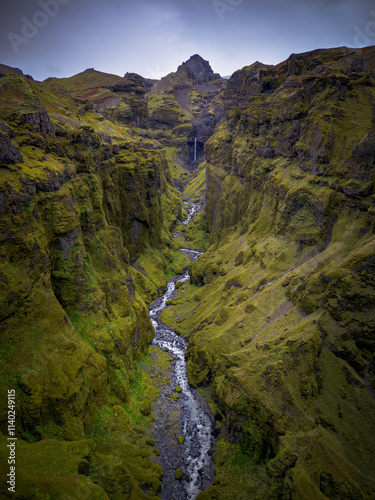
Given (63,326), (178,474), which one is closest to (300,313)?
(178,474)

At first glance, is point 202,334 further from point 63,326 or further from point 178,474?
point 63,326

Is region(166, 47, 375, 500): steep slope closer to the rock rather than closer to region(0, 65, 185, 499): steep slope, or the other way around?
the rock

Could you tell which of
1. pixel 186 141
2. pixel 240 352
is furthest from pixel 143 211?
pixel 186 141

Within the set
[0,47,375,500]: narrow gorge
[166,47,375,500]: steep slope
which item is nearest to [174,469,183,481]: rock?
[0,47,375,500]: narrow gorge

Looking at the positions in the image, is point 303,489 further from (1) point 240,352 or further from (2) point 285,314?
(2) point 285,314

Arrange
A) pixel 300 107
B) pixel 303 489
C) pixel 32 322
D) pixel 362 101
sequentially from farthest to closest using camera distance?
pixel 300 107 → pixel 362 101 → pixel 32 322 → pixel 303 489

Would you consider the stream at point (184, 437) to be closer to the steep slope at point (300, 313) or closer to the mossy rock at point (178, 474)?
the mossy rock at point (178, 474)
